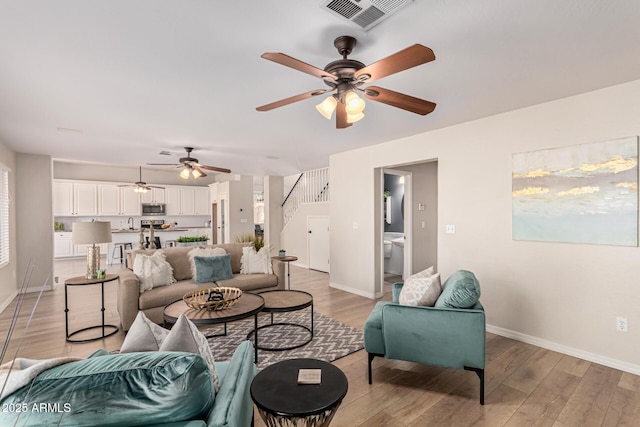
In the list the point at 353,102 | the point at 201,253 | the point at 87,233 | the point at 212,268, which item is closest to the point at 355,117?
the point at 353,102

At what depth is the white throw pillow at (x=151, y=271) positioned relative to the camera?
3.84m

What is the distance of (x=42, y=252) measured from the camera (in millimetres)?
5621

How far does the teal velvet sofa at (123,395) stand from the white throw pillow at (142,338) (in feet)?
1.10

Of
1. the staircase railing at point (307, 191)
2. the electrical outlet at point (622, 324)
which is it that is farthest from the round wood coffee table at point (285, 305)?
the staircase railing at point (307, 191)

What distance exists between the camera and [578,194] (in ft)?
9.93

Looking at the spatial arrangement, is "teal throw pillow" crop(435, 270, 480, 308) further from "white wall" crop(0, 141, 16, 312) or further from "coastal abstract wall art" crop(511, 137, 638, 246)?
"white wall" crop(0, 141, 16, 312)

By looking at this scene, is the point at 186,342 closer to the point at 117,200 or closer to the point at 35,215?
the point at 35,215

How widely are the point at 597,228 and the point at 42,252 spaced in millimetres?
7851

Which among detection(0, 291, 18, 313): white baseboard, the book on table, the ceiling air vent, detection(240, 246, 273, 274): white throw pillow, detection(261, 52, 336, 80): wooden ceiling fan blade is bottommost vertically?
detection(0, 291, 18, 313): white baseboard

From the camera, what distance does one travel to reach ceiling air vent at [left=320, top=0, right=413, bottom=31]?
1.72 metres

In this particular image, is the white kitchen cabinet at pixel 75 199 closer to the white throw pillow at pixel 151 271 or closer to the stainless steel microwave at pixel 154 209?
the stainless steel microwave at pixel 154 209

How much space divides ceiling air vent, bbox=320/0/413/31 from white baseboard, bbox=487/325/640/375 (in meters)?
3.39

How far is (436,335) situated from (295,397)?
1.34 metres

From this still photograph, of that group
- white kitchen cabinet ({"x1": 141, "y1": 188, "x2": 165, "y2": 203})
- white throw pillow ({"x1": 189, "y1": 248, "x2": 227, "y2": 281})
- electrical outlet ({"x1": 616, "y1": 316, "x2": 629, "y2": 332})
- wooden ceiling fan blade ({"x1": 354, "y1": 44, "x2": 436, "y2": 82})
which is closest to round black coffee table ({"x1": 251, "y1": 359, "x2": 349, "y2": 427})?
wooden ceiling fan blade ({"x1": 354, "y1": 44, "x2": 436, "y2": 82})
